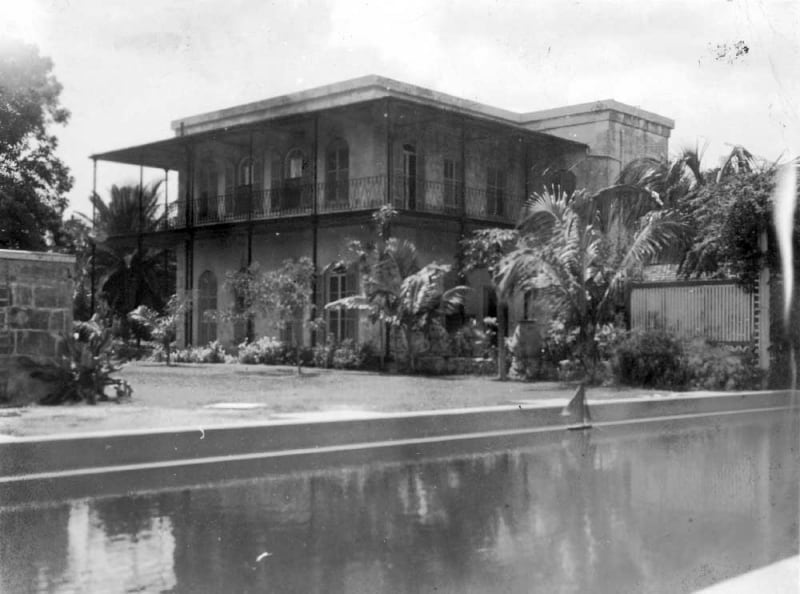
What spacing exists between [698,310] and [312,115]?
994 centimetres

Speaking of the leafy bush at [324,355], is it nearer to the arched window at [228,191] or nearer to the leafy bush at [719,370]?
the arched window at [228,191]

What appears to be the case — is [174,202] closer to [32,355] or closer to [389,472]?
[32,355]

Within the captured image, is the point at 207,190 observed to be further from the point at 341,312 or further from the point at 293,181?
the point at 341,312

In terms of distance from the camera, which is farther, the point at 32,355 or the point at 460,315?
the point at 460,315

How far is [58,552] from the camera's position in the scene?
19.1 ft

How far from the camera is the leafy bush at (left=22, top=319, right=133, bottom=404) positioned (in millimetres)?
11461

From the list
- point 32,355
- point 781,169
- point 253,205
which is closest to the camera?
point 32,355

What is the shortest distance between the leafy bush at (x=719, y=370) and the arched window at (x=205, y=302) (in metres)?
15.0

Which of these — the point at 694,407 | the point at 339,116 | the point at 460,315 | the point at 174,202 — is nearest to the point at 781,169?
the point at 694,407

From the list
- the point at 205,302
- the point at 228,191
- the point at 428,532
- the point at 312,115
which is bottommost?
the point at 428,532

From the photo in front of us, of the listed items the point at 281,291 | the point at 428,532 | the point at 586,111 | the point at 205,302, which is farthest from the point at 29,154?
the point at 586,111

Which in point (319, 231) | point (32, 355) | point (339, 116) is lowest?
point (32, 355)

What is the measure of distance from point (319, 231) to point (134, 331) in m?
7.35

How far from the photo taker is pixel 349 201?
23734 millimetres
